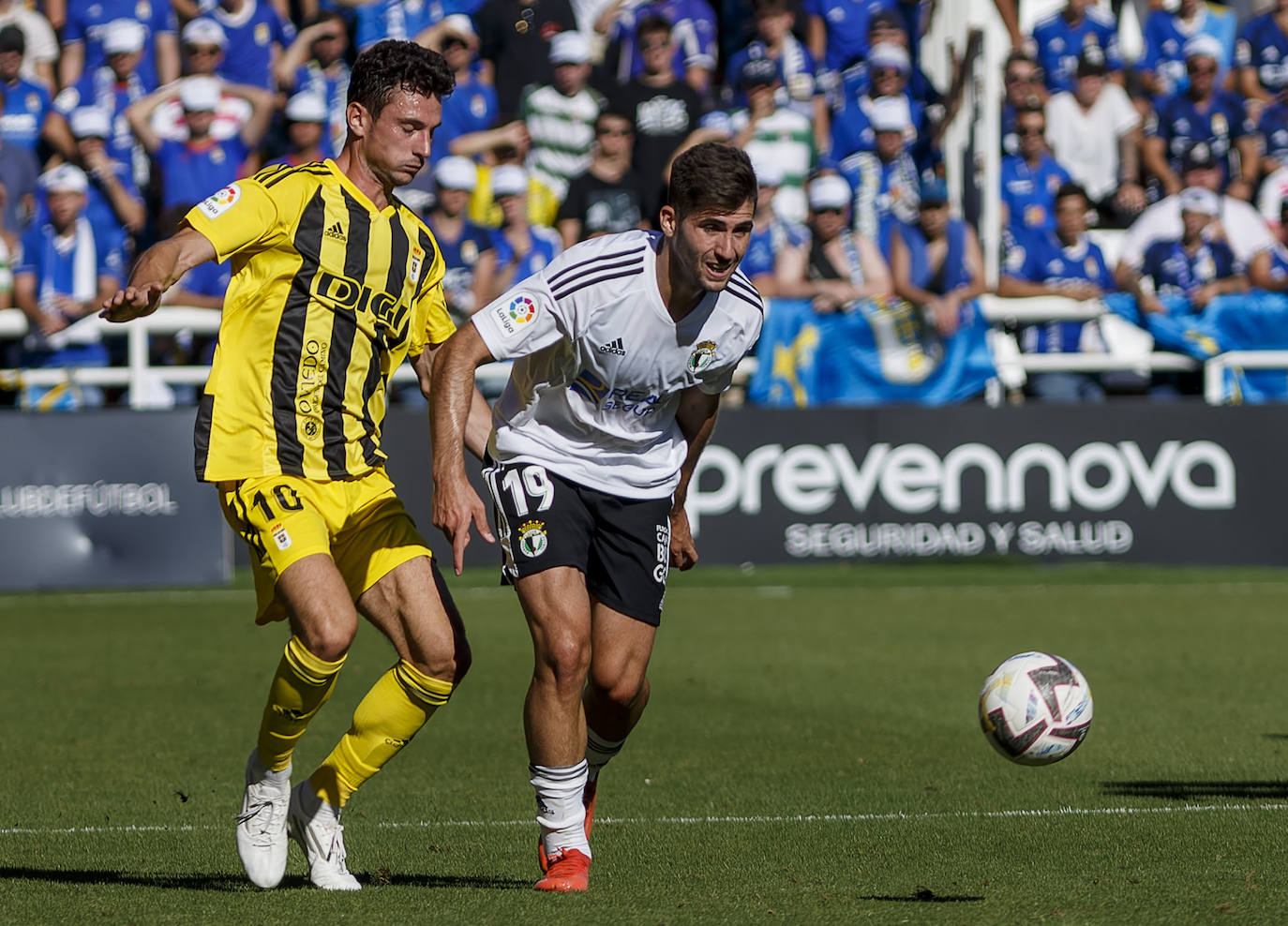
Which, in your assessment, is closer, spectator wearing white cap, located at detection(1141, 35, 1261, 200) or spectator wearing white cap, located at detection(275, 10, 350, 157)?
spectator wearing white cap, located at detection(275, 10, 350, 157)

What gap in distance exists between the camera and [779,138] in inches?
642

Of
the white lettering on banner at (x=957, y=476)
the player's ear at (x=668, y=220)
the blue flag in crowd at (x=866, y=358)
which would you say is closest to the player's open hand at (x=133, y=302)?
the player's ear at (x=668, y=220)

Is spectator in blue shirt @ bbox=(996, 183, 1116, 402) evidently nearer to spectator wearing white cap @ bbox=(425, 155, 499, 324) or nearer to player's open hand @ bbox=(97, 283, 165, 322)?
spectator wearing white cap @ bbox=(425, 155, 499, 324)

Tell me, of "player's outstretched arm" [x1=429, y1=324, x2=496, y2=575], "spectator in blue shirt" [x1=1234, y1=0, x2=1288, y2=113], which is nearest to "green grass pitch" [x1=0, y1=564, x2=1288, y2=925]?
"player's outstretched arm" [x1=429, y1=324, x2=496, y2=575]

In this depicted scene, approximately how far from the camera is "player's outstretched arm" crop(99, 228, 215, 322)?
4758 mm

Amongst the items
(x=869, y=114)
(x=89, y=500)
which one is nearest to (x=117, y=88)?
(x=89, y=500)

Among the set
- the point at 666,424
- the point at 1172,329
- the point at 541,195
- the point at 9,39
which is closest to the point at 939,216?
the point at 1172,329

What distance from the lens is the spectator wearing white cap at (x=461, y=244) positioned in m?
15.2

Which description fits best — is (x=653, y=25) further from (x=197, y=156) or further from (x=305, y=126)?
(x=197, y=156)

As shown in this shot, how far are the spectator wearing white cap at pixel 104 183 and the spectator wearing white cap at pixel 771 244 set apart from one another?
5.15 m

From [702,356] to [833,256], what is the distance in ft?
34.2

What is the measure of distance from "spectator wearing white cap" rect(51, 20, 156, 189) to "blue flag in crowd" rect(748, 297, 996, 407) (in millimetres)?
5723

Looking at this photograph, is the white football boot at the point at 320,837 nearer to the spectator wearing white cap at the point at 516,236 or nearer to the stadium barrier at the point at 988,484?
the stadium barrier at the point at 988,484

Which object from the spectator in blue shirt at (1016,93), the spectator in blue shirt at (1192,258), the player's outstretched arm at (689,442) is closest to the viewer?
the player's outstretched arm at (689,442)
